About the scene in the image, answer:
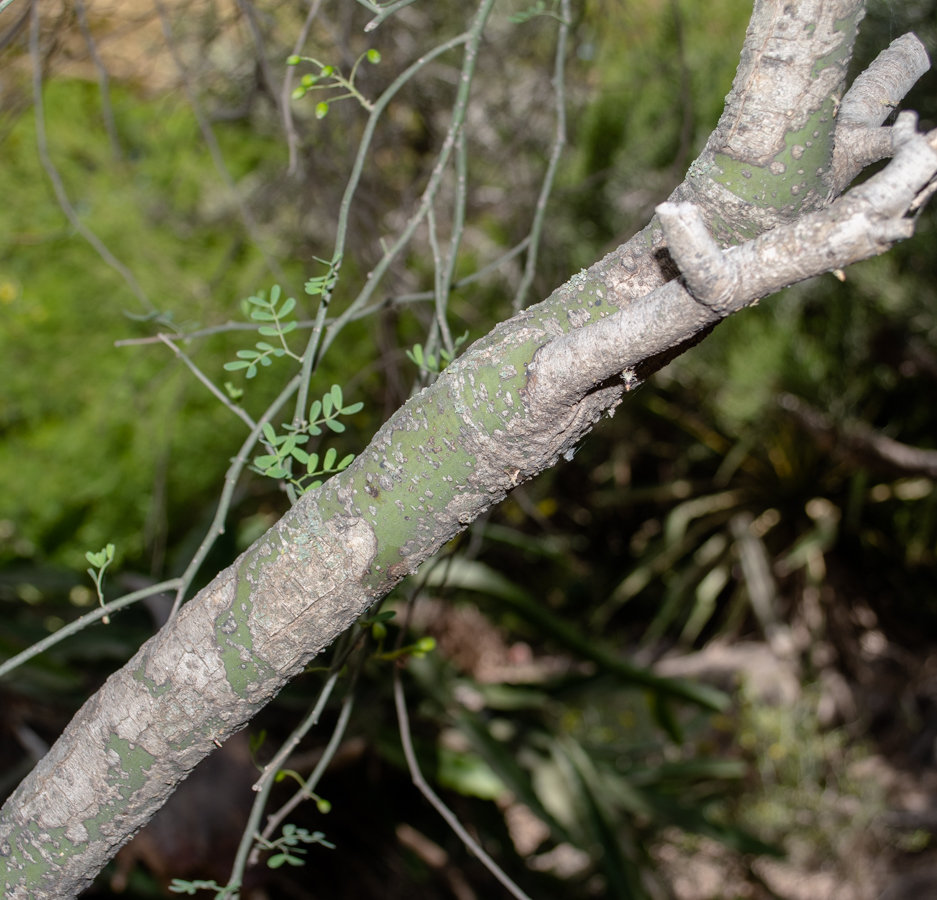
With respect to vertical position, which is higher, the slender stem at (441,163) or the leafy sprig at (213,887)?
the slender stem at (441,163)

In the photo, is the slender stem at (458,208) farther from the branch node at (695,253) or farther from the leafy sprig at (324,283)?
the branch node at (695,253)

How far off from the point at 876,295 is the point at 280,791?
1.71 m

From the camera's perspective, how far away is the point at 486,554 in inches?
95.3

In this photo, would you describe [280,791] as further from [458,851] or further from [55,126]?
[55,126]

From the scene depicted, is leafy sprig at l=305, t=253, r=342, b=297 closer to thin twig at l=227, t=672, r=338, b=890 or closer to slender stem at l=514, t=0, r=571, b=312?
A: slender stem at l=514, t=0, r=571, b=312

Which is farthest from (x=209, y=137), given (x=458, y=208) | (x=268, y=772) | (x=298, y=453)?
(x=268, y=772)

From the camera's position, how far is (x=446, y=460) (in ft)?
1.24

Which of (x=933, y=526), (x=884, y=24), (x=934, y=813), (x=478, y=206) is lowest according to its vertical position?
(x=934, y=813)

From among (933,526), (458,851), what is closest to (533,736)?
(458,851)

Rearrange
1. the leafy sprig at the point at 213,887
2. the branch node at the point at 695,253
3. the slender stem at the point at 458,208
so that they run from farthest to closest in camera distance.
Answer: the slender stem at the point at 458,208 < the leafy sprig at the point at 213,887 < the branch node at the point at 695,253

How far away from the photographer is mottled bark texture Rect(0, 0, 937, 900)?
34 cm

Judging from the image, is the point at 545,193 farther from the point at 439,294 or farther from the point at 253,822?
the point at 253,822

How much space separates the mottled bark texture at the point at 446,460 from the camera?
1.11ft

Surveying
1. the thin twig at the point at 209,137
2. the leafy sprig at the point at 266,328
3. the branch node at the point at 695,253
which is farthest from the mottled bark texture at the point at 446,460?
the thin twig at the point at 209,137
